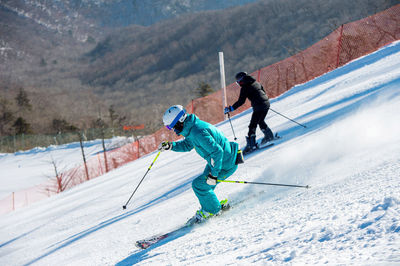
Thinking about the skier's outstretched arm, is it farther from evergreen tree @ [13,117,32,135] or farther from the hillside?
the hillside

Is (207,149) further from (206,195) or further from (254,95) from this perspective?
(254,95)

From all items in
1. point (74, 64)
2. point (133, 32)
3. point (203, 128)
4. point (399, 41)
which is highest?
point (133, 32)

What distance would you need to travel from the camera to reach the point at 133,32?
165 metres

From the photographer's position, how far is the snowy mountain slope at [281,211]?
2.45 meters

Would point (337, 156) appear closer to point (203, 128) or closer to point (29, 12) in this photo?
point (203, 128)

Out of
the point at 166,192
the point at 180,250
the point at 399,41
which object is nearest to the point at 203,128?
the point at 180,250

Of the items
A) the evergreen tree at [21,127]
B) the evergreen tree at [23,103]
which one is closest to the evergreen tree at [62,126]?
the evergreen tree at [21,127]

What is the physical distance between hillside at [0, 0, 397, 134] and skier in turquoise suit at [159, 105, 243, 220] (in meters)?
86.7

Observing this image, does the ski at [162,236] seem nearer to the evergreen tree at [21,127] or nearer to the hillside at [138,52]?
the evergreen tree at [21,127]

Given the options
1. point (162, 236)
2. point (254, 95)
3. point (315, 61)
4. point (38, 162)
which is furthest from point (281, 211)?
point (38, 162)

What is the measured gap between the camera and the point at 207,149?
12.3ft

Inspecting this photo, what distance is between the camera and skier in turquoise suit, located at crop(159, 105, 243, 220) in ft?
12.4

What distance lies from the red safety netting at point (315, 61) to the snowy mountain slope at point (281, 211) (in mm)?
5968

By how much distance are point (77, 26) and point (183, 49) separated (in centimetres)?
6646
